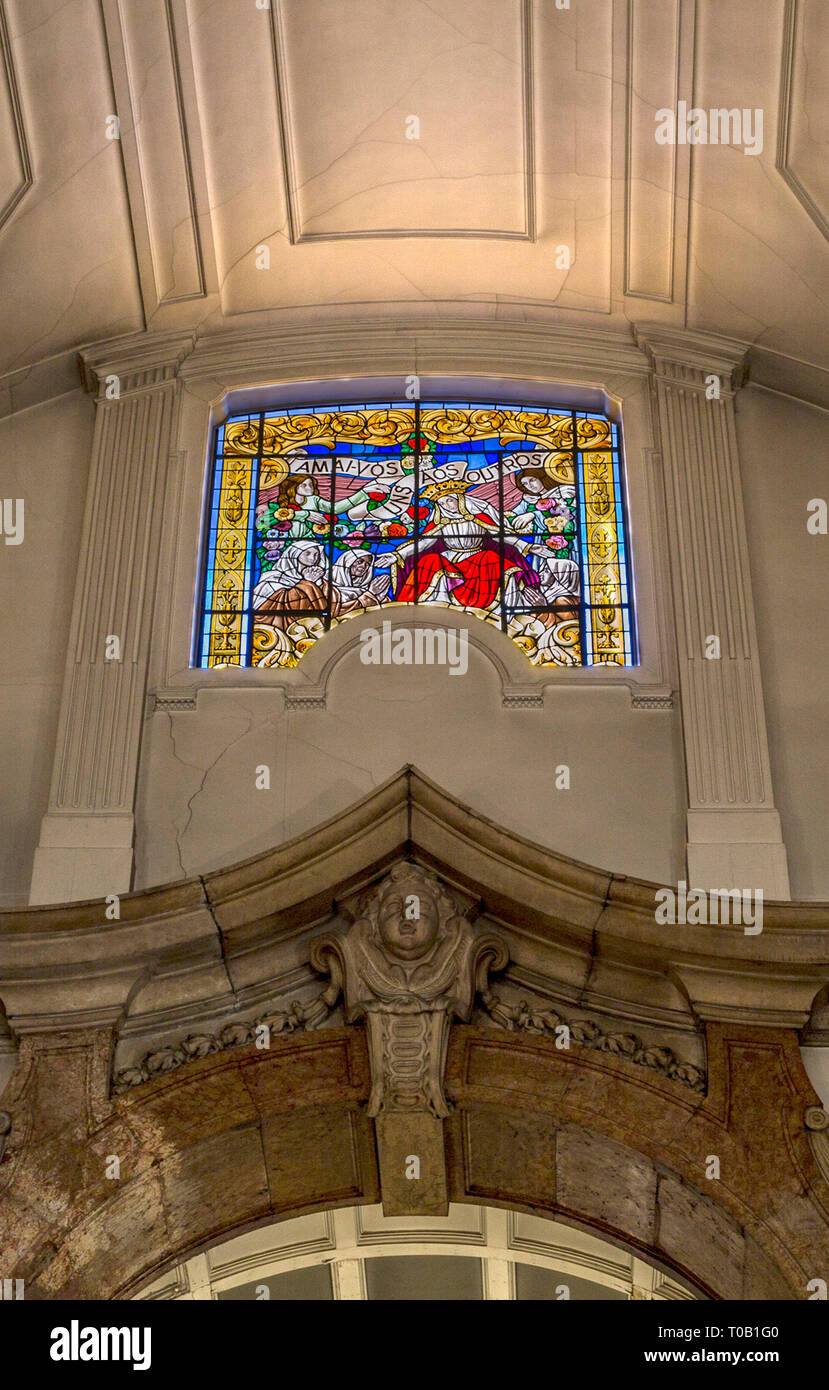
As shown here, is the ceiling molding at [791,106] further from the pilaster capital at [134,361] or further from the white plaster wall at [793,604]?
the pilaster capital at [134,361]

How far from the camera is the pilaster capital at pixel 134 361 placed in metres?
7.66

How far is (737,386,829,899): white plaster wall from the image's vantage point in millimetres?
6273

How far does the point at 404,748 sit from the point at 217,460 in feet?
6.57

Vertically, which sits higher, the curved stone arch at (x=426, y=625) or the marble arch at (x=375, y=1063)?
the curved stone arch at (x=426, y=625)

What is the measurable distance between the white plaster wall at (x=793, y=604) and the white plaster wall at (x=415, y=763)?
17.6 inches

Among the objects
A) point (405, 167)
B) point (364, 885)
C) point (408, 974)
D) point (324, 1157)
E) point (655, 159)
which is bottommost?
point (324, 1157)

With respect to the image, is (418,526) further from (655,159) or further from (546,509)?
(655,159)

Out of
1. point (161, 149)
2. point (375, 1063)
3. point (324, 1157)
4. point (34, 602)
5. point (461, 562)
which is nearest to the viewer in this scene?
point (375, 1063)

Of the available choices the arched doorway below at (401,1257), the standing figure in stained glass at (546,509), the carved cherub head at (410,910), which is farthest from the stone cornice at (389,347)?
the arched doorway below at (401,1257)

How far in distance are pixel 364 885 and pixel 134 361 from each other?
3193 mm

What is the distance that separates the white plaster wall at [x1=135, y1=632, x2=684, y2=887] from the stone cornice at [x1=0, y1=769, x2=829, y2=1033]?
521 mm

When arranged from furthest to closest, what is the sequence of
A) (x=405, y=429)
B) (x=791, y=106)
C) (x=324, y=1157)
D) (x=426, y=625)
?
(x=405, y=429) → (x=426, y=625) → (x=791, y=106) → (x=324, y=1157)

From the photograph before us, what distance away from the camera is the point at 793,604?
272 inches

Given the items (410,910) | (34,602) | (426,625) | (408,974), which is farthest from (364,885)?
(34,602)
